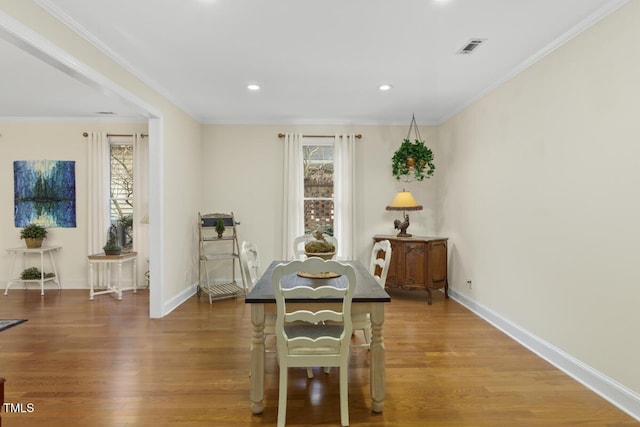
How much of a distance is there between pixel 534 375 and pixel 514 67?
2.80 metres

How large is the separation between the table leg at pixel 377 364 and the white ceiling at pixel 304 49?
2097 mm

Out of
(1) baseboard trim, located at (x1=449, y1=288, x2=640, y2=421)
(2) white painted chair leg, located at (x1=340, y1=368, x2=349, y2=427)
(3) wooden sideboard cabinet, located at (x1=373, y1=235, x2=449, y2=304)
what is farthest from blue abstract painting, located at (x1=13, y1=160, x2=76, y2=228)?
(1) baseboard trim, located at (x1=449, y1=288, x2=640, y2=421)

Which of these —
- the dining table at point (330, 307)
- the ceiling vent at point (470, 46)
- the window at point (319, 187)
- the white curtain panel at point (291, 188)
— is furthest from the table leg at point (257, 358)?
the window at point (319, 187)

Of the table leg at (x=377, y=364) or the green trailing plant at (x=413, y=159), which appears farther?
the green trailing plant at (x=413, y=159)

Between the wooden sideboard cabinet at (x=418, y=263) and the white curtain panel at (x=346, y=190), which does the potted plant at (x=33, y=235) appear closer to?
the white curtain panel at (x=346, y=190)

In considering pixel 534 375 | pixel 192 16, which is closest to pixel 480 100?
pixel 534 375

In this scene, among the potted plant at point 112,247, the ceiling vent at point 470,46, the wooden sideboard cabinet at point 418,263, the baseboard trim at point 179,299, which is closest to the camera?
the ceiling vent at point 470,46

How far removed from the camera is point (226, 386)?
105 inches

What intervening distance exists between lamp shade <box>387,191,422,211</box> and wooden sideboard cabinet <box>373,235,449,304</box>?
1.60ft

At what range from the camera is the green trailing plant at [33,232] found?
544 centimetres

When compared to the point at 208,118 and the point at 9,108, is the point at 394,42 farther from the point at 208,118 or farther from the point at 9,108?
the point at 9,108

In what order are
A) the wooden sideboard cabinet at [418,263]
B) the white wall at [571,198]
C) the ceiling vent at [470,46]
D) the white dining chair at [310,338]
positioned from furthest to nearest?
the wooden sideboard cabinet at [418,263]
the ceiling vent at [470,46]
the white wall at [571,198]
the white dining chair at [310,338]

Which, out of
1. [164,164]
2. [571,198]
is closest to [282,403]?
[571,198]

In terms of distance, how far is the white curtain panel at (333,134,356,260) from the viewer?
18.7 feet
